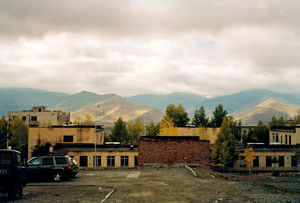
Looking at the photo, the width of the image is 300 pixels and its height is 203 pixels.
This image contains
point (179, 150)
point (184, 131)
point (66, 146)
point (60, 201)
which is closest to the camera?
point (60, 201)

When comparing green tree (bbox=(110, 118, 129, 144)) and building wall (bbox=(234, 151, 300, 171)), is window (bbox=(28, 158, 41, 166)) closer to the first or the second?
building wall (bbox=(234, 151, 300, 171))

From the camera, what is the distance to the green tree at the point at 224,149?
2625 inches

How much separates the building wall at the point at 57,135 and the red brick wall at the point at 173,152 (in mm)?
40422

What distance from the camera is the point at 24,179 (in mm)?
19391

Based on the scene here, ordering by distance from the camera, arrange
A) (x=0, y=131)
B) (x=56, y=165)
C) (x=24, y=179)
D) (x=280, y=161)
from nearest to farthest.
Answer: (x=24, y=179)
(x=56, y=165)
(x=280, y=161)
(x=0, y=131)

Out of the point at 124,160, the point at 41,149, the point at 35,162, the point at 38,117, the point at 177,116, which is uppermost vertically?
the point at 177,116

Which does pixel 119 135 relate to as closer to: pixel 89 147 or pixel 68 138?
pixel 68 138

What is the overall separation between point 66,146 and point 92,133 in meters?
13.1

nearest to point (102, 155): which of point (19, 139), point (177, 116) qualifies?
point (19, 139)

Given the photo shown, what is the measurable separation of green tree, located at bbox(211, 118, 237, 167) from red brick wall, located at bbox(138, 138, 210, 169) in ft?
101

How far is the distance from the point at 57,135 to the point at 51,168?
52021 millimetres

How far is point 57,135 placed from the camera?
75562mm

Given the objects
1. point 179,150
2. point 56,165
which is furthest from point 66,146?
point 56,165

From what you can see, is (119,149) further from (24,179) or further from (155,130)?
(155,130)
